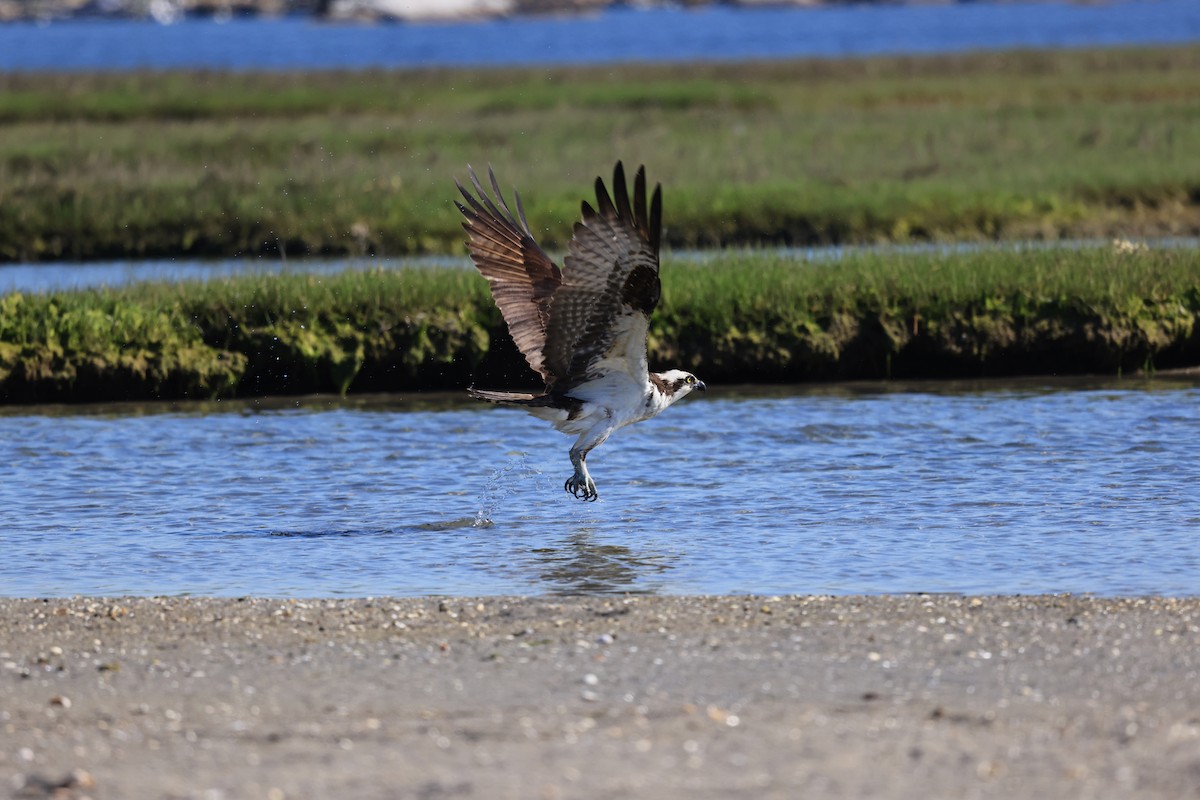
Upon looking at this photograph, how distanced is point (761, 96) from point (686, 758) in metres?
33.1

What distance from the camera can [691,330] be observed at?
15.7m

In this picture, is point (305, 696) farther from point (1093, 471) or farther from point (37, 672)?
point (1093, 471)

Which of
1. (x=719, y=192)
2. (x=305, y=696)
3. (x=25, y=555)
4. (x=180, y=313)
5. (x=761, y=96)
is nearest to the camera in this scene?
(x=305, y=696)

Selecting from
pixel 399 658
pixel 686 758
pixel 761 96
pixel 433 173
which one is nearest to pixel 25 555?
pixel 399 658

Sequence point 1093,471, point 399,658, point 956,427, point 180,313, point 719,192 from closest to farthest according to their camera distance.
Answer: point 399,658 → point 1093,471 → point 956,427 → point 180,313 → point 719,192

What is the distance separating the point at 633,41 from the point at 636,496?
394 feet

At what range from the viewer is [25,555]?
1005 cm

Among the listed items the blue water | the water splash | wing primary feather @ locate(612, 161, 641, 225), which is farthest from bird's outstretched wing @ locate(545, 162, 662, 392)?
the blue water

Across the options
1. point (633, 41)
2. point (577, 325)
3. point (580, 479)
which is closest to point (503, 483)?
point (580, 479)

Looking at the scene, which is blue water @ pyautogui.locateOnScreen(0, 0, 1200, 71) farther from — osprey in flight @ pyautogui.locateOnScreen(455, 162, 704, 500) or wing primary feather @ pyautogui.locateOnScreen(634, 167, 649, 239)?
wing primary feather @ pyautogui.locateOnScreen(634, 167, 649, 239)

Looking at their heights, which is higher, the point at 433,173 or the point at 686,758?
the point at 433,173

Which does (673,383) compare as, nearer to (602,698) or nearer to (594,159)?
(602,698)

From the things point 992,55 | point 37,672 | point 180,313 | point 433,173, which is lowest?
point 37,672

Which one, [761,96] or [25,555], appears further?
[761,96]
